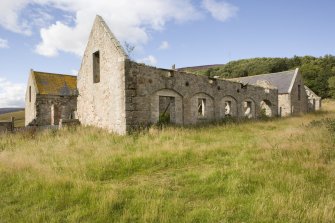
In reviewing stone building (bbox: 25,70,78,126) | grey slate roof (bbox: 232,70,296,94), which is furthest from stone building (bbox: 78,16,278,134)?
grey slate roof (bbox: 232,70,296,94)

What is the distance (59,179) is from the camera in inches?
232

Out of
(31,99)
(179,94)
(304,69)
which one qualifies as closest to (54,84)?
(31,99)

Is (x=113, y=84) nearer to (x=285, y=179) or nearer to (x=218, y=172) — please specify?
(x=218, y=172)

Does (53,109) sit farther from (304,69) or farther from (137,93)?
(304,69)

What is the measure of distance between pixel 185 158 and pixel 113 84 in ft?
21.8

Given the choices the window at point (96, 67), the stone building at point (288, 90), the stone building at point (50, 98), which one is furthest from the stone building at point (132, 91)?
the stone building at point (288, 90)

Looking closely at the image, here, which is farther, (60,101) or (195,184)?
(60,101)

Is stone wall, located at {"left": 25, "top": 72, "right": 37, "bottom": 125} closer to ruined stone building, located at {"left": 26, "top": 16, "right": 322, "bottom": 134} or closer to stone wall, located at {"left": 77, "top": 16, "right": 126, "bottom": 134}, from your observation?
ruined stone building, located at {"left": 26, "top": 16, "right": 322, "bottom": 134}

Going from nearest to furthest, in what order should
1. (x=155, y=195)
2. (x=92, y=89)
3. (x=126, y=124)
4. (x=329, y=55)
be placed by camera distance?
(x=155, y=195)
(x=126, y=124)
(x=92, y=89)
(x=329, y=55)

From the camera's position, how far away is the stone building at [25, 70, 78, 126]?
77.9 feet

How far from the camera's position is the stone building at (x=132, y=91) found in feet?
42.3

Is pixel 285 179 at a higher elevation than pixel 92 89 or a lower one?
lower

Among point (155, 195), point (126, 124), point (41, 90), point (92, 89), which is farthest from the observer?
point (41, 90)

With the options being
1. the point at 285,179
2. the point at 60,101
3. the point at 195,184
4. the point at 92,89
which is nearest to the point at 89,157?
the point at 195,184
